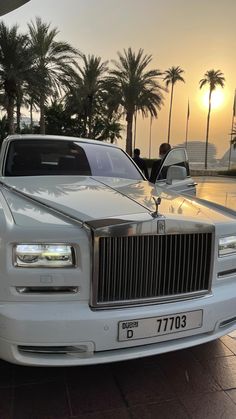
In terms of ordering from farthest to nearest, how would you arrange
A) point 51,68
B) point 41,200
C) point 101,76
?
point 101,76, point 51,68, point 41,200

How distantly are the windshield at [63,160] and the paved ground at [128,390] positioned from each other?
2020 mm

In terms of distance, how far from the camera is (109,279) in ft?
8.97

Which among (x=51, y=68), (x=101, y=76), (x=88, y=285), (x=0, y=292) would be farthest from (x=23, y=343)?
(x=101, y=76)

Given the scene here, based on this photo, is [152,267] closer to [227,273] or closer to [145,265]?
[145,265]

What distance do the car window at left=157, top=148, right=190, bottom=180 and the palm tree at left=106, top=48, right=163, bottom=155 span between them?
95.6ft

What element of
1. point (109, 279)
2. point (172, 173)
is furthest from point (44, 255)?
point (172, 173)

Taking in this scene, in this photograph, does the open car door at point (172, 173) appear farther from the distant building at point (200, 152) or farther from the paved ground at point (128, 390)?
the distant building at point (200, 152)

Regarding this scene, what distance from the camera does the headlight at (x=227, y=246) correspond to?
311 cm

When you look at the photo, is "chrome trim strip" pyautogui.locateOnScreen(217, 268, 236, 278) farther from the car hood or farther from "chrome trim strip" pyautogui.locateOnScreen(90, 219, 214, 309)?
the car hood

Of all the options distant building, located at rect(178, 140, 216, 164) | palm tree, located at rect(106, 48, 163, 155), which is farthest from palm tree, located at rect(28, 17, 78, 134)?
distant building, located at rect(178, 140, 216, 164)

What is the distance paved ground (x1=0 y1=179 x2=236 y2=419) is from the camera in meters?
2.78

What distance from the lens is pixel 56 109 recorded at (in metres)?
51.4

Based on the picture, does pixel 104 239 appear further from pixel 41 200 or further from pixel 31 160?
pixel 31 160

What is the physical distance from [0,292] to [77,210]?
732 mm
